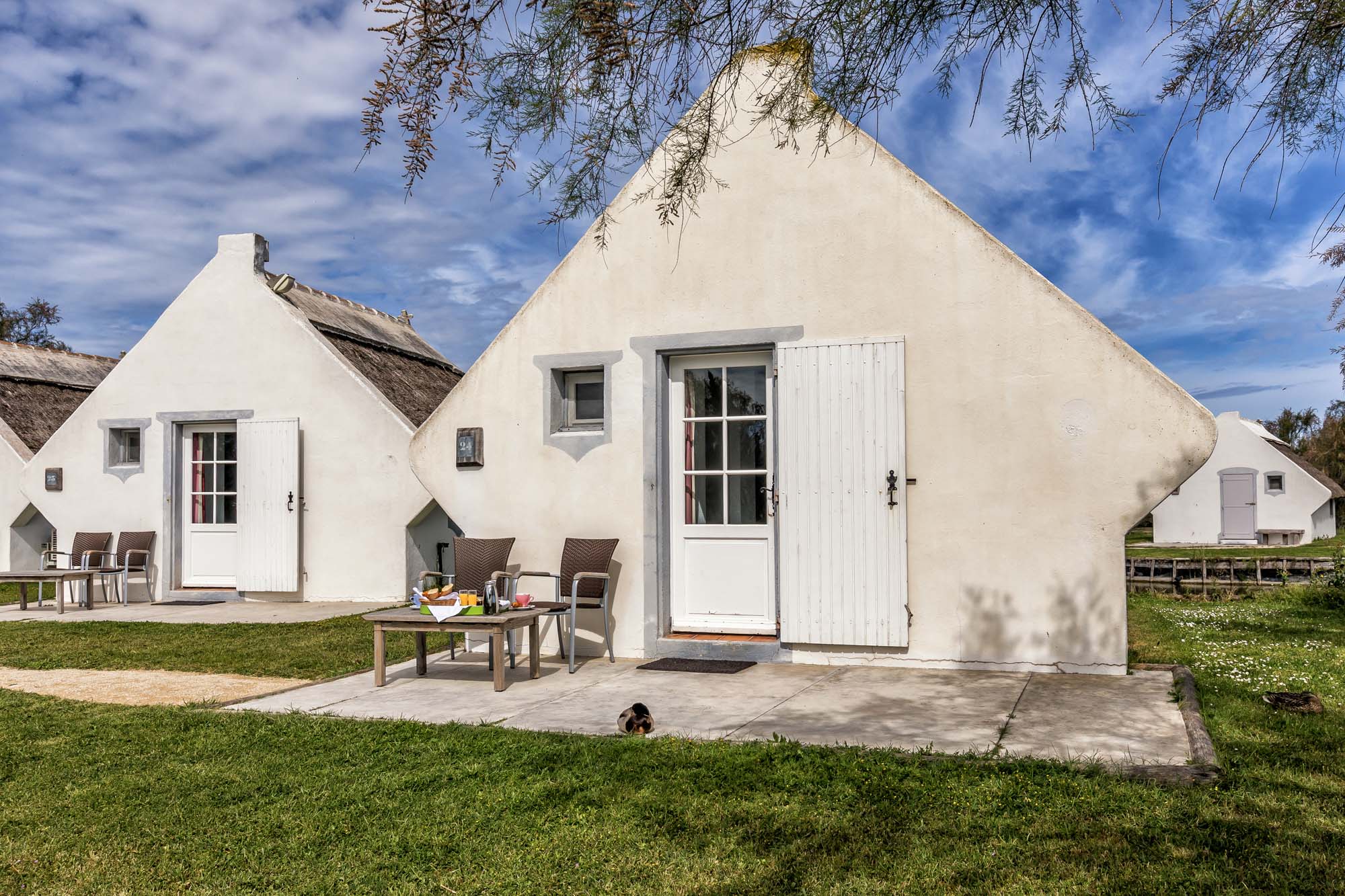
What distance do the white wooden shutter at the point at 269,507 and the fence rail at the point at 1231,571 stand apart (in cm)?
1138

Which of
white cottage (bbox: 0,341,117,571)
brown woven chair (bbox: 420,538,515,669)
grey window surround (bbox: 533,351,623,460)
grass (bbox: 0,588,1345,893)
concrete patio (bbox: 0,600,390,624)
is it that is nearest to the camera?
grass (bbox: 0,588,1345,893)

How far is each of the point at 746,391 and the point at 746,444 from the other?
41cm

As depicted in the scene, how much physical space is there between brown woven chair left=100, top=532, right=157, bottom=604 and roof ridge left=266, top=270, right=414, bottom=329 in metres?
3.70

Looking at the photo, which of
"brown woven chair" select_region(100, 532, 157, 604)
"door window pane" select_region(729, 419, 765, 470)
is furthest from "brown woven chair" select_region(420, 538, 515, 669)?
"brown woven chair" select_region(100, 532, 157, 604)

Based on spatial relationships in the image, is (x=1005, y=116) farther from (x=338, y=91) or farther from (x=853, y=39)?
(x=338, y=91)

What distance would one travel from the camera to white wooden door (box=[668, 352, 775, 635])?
712cm

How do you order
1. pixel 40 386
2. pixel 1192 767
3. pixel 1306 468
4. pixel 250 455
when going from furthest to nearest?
pixel 1306 468
pixel 40 386
pixel 250 455
pixel 1192 767

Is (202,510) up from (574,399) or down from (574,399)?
→ down

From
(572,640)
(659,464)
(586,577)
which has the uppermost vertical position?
(659,464)

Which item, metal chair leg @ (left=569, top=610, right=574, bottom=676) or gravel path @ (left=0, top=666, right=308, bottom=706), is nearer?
gravel path @ (left=0, top=666, right=308, bottom=706)

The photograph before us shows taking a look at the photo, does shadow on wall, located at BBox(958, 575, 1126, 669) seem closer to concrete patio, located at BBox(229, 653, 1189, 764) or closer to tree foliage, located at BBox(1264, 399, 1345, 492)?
concrete patio, located at BBox(229, 653, 1189, 764)

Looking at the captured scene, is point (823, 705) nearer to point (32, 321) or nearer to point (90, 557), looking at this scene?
point (90, 557)

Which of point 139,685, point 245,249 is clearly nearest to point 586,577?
point 139,685

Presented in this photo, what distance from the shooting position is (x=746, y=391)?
728cm
